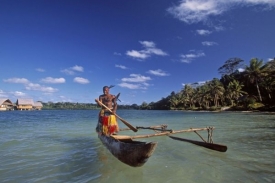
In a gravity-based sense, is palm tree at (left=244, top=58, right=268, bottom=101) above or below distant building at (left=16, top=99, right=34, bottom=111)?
above

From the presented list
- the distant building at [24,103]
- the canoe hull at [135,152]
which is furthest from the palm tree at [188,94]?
the canoe hull at [135,152]

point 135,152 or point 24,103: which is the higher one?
point 24,103

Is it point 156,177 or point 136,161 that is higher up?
point 136,161

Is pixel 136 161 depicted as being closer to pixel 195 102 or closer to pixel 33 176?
pixel 33 176

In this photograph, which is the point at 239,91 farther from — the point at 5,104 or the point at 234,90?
the point at 5,104

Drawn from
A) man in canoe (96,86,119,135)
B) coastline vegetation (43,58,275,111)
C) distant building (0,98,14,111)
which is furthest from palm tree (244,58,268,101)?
distant building (0,98,14,111)

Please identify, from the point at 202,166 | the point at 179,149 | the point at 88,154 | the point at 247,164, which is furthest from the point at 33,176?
the point at 247,164

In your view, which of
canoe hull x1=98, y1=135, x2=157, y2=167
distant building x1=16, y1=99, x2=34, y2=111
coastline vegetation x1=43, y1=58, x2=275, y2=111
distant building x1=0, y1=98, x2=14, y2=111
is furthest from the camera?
distant building x1=16, y1=99, x2=34, y2=111

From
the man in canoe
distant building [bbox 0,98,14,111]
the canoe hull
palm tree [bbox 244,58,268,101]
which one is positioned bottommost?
the canoe hull

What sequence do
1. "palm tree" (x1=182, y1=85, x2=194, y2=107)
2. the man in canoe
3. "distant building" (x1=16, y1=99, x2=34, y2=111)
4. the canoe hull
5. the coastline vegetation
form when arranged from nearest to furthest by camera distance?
the canoe hull, the man in canoe, the coastline vegetation, "palm tree" (x1=182, y1=85, x2=194, y2=107), "distant building" (x1=16, y1=99, x2=34, y2=111)

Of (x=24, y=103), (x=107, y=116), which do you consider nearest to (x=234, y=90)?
(x=107, y=116)

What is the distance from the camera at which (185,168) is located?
685 cm

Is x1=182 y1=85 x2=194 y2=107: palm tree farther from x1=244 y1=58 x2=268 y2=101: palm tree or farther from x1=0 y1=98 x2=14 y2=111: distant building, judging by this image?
x1=0 y1=98 x2=14 y2=111: distant building

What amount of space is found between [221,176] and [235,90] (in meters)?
59.1
